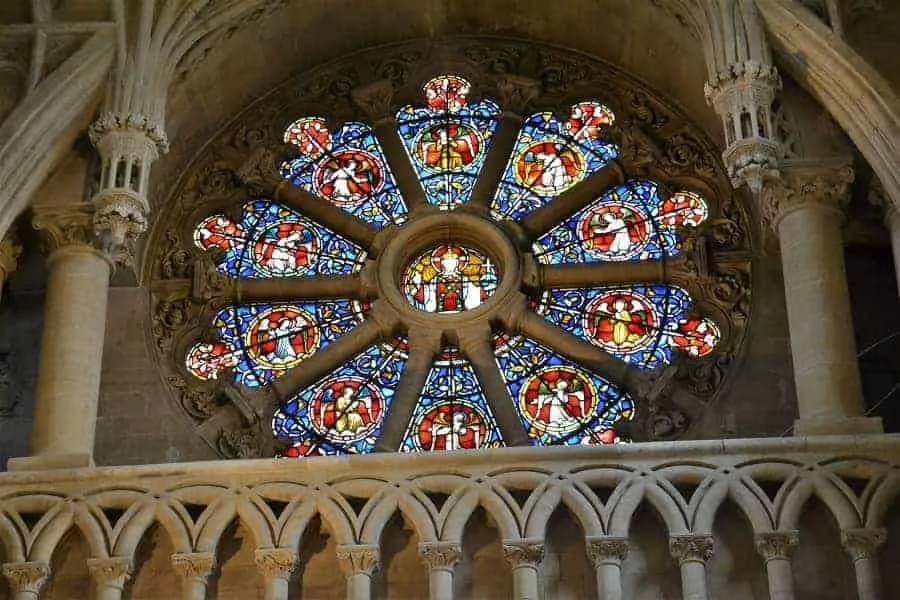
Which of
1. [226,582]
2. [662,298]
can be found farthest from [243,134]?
[226,582]

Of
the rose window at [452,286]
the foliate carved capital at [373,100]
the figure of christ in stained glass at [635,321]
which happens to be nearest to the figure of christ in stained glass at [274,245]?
the rose window at [452,286]

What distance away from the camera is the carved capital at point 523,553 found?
1359cm

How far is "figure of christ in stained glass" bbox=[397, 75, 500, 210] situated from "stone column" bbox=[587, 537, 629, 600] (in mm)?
4599

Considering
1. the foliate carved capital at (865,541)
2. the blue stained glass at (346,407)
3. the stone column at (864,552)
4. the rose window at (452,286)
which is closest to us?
the stone column at (864,552)

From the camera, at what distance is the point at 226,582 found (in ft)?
45.8

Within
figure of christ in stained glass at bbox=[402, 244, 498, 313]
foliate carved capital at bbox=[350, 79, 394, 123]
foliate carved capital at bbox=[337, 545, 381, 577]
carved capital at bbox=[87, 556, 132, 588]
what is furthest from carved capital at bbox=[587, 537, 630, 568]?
foliate carved capital at bbox=[350, 79, 394, 123]

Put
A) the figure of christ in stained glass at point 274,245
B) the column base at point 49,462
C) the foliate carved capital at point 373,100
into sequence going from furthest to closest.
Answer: the foliate carved capital at point 373,100
the figure of christ in stained glass at point 274,245
the column base at point 49,462

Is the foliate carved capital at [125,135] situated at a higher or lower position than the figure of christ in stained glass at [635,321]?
higher

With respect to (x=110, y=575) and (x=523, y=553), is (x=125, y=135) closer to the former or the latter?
(x=110, y=575)

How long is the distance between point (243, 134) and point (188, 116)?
2.50ft

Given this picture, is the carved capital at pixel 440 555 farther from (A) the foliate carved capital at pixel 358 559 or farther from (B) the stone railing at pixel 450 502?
(A) the foliate carved capital at pixel 358 559

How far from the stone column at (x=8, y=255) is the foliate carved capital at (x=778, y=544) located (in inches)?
242

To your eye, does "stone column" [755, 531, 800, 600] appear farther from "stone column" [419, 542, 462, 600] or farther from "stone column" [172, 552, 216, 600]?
"stone column" [172, 552, 216, 600]

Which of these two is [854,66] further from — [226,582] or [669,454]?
[226,582]
